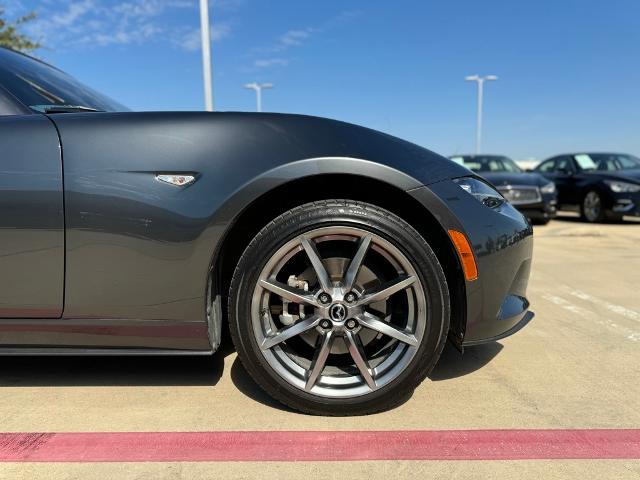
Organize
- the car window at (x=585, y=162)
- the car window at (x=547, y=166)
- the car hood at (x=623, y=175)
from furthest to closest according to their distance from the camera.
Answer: the car window at (x=547, y=166)
the car window at (x=585, y=162)
the car hood at (x=623, y=175)

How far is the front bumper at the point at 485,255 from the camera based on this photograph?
194 centimetres

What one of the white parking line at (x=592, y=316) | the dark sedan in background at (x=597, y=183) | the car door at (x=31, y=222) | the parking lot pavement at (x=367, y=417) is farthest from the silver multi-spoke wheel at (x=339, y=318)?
the dark sedan in background at (x=597, y=183)

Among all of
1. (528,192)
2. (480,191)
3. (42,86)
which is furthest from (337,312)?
(528,192)

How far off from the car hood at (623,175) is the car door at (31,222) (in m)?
10.1

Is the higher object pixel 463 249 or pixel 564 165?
pixel 564 165

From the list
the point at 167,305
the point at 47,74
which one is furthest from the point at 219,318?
the point at 47,74

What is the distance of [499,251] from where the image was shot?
2.00 meters

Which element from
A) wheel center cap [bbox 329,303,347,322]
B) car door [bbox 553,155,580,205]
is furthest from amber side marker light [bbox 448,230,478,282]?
car door [bbox 553,155,580,205]

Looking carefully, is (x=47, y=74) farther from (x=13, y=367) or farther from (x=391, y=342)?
(x=391, y=342)

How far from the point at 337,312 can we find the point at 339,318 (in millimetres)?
26

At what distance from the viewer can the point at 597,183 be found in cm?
960

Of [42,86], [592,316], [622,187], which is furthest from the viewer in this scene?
[622,187]

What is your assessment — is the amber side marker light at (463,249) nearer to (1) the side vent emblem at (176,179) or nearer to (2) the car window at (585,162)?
(1) the side vent emblem at (176,179)

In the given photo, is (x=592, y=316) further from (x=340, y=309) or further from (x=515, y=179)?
(x=515, y=179)
